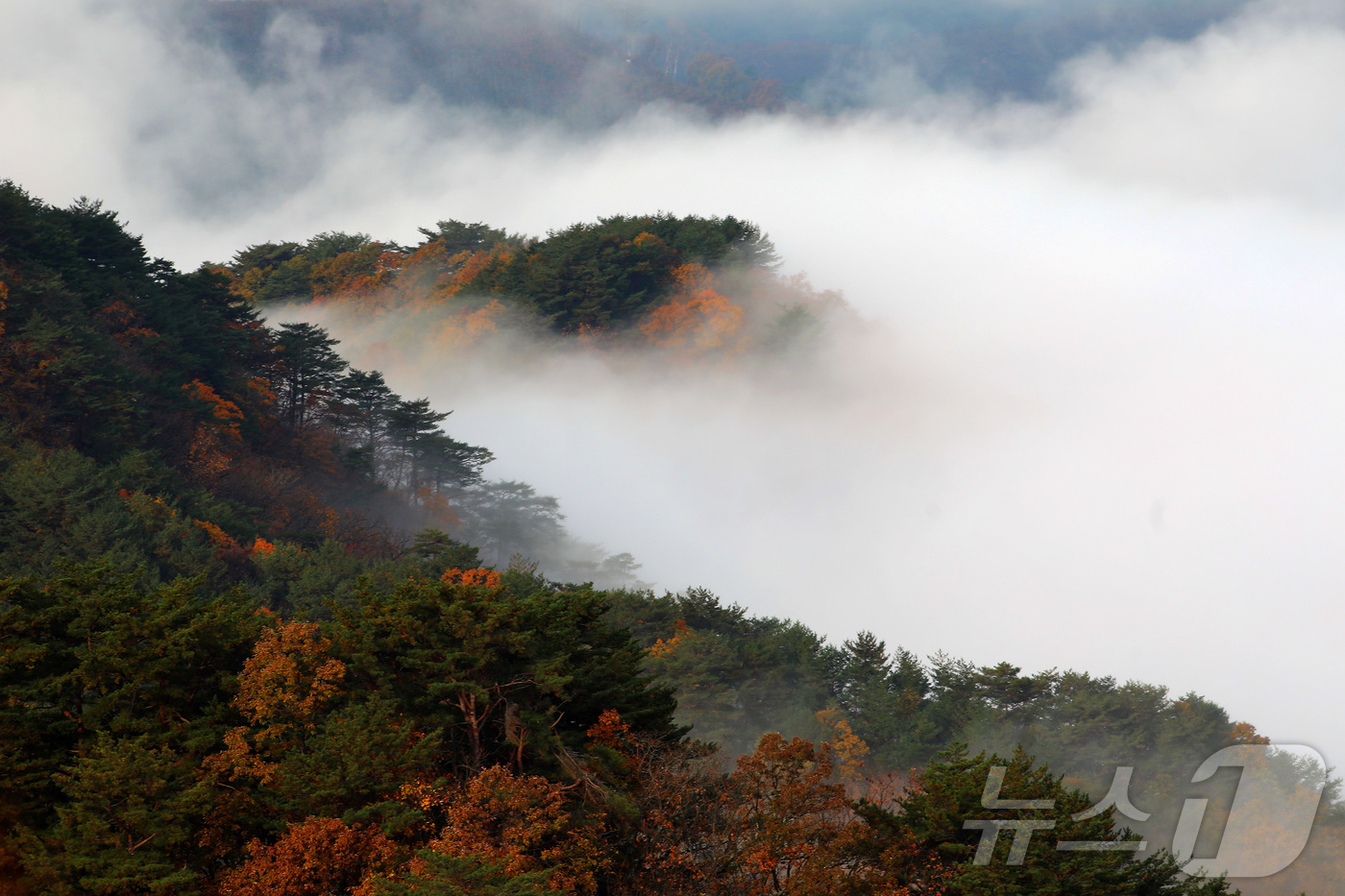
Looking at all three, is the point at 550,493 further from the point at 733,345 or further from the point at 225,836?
the point at 225,836

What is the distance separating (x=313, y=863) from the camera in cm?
1830

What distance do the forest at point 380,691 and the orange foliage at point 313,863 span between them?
0.20 ft

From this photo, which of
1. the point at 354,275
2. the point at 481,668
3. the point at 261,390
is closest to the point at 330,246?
→ the point at 354,275

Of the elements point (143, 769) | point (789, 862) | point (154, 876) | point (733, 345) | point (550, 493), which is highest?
point (733, 345)

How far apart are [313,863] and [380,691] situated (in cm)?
438

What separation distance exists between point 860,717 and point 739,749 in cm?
636

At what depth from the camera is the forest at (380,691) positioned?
19234 mm

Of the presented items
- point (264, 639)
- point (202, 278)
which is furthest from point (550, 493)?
point (264, 639)

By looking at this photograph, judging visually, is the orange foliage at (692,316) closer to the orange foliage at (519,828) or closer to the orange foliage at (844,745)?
the orange foliage at (844,745)

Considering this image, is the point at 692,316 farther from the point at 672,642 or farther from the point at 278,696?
the point at 278,696

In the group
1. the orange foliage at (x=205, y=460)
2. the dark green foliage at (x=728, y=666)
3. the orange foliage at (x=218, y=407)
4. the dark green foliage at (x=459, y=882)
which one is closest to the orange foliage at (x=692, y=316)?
the orange foliage at (x=218, y=407)

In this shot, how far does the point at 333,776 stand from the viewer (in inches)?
762

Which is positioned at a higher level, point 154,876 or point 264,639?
Answer: point 264,639

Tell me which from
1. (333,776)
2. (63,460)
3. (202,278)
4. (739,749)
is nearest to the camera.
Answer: (333,776)
